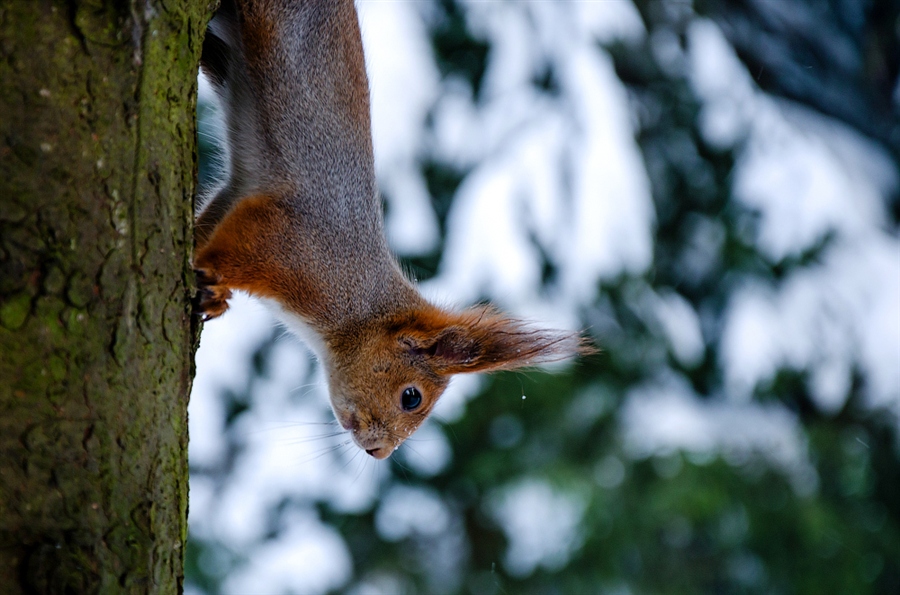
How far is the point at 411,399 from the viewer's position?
98.1 inches

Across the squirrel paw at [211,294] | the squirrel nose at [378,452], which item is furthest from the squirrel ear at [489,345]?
the squirrel paw at [211,294]

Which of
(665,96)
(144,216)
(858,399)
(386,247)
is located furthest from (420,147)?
(144,216)

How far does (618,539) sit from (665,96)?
2.00 metres

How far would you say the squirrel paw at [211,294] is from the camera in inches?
72.2

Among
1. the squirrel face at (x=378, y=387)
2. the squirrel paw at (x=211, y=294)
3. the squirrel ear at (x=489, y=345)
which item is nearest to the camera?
the squirrel paw at (x=211, y=294)

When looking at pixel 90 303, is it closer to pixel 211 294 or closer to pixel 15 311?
pixel 15 311

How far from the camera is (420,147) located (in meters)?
4.23

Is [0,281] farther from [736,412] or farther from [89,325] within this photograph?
[736,412]

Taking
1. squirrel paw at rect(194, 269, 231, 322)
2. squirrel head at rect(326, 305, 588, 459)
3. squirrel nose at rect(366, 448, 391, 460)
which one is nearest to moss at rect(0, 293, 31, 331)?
squirrel paw at rect(194, 269, 231, 322)

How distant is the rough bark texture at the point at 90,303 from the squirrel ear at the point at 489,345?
119 cm

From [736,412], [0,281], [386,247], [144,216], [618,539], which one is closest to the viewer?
[0,281]

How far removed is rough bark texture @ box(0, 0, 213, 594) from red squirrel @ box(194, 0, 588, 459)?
2.11 ft

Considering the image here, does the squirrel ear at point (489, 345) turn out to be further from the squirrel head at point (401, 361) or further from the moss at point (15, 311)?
the moss at point (15, 311)

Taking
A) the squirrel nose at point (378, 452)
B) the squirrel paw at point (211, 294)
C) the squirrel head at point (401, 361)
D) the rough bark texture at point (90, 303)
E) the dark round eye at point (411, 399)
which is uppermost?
the rough bark texture at point (90, 303)
